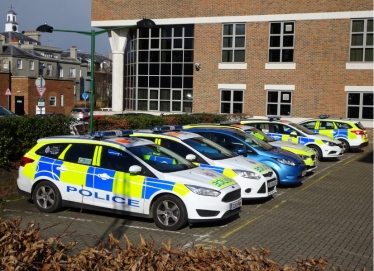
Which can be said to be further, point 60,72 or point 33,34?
point 33,34

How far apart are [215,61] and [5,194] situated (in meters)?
24.4

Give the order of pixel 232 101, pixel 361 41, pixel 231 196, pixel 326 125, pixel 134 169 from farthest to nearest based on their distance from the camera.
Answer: pixel 232 101 → pixel 361 41 → pixel 326 125 → pixel 231 196 → pixel 134 169

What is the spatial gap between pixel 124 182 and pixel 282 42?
2514cm

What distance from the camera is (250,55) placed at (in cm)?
3381

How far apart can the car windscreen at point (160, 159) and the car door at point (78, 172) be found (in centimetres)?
83

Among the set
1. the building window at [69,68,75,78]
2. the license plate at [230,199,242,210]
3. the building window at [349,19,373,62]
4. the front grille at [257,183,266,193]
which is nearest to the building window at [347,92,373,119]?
the building window at [349,19,373,62]

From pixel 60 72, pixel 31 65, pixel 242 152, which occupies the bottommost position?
pixel 242 152

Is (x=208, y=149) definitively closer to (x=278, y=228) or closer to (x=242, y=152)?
(x=242, y=152)

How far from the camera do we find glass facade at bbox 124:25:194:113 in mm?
36188

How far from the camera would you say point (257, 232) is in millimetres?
9602

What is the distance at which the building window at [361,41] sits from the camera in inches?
1225

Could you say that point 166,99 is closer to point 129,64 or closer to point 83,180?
point 129,64

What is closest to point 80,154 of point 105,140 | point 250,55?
point 105,140

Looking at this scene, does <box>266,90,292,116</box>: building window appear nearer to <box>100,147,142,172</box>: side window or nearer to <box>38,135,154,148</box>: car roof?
<box>38,135,154,148</box>: car roof
